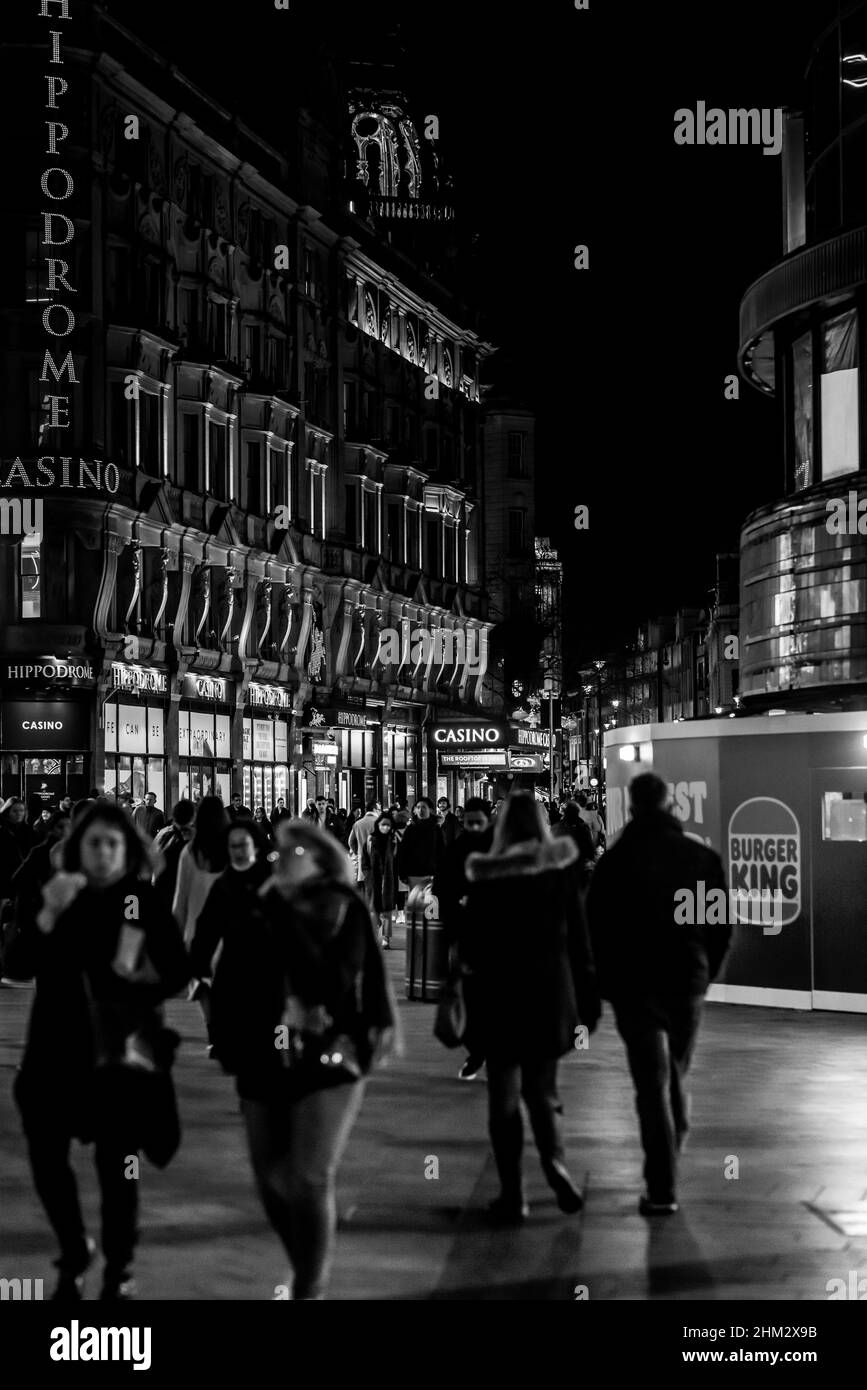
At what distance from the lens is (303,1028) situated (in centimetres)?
620

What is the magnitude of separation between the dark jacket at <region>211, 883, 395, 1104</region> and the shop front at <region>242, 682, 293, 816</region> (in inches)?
1702

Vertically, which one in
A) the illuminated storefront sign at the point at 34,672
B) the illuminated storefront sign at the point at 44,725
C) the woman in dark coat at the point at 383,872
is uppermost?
the illuminated storefront sign at the point at 34,672

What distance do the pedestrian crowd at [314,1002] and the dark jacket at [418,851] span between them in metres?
13.3

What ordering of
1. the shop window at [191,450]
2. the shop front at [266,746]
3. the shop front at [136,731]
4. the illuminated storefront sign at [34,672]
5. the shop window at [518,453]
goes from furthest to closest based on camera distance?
the shop window at [518,453] → the shop front at [266,746] → the shop window at [191,450] → the shop front at [136,731] → the illuminated storefront sign at [34,672]

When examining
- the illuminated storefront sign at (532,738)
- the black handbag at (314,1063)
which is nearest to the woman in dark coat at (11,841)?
the black handbag at (314,1063)

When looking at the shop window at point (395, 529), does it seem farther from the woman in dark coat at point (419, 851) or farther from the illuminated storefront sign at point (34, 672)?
the woman in dark coat at point (419, 851)

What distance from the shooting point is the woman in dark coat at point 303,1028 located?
6.12 meters

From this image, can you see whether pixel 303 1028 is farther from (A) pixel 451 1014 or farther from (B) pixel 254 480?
(B) pixel 254 480

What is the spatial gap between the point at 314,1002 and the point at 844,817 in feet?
37.7

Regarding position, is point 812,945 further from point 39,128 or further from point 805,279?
point 39,128

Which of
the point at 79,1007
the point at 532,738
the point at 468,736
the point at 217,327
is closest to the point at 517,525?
the point at 532,738
